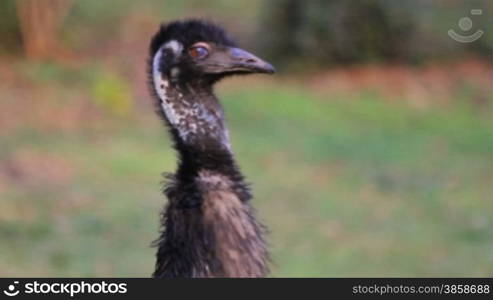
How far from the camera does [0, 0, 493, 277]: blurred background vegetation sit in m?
11.0

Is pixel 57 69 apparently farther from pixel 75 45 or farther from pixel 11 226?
pixel 11 226

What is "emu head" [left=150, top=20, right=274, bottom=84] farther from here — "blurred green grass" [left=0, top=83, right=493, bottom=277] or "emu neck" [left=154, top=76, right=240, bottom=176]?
"blurred green grass" [left=0, top=83, right=493, bottom=277]

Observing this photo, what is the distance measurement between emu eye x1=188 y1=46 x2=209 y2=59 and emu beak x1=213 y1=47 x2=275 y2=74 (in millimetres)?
65

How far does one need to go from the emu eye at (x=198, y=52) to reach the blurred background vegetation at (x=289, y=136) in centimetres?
478

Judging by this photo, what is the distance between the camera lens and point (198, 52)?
551cm

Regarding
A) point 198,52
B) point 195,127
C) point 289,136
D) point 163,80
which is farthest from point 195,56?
point 289,136

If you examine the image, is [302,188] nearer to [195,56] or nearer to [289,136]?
[289,136]

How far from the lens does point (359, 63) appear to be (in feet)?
57.9

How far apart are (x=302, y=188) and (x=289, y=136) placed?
1955mm

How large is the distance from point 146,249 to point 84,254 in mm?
486

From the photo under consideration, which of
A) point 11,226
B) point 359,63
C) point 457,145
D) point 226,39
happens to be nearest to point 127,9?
point 359,63

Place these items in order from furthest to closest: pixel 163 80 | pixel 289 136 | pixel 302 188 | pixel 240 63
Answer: pixel 289 136
pixel 302 188
pixel 240 63
pixel 163 80

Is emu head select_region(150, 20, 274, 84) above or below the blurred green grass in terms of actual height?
below

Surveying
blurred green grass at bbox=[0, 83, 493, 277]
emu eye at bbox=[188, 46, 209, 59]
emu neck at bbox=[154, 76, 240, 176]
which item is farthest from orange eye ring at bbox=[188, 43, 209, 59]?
blurred green grass at bbox=[0, 83, 493, 277]
